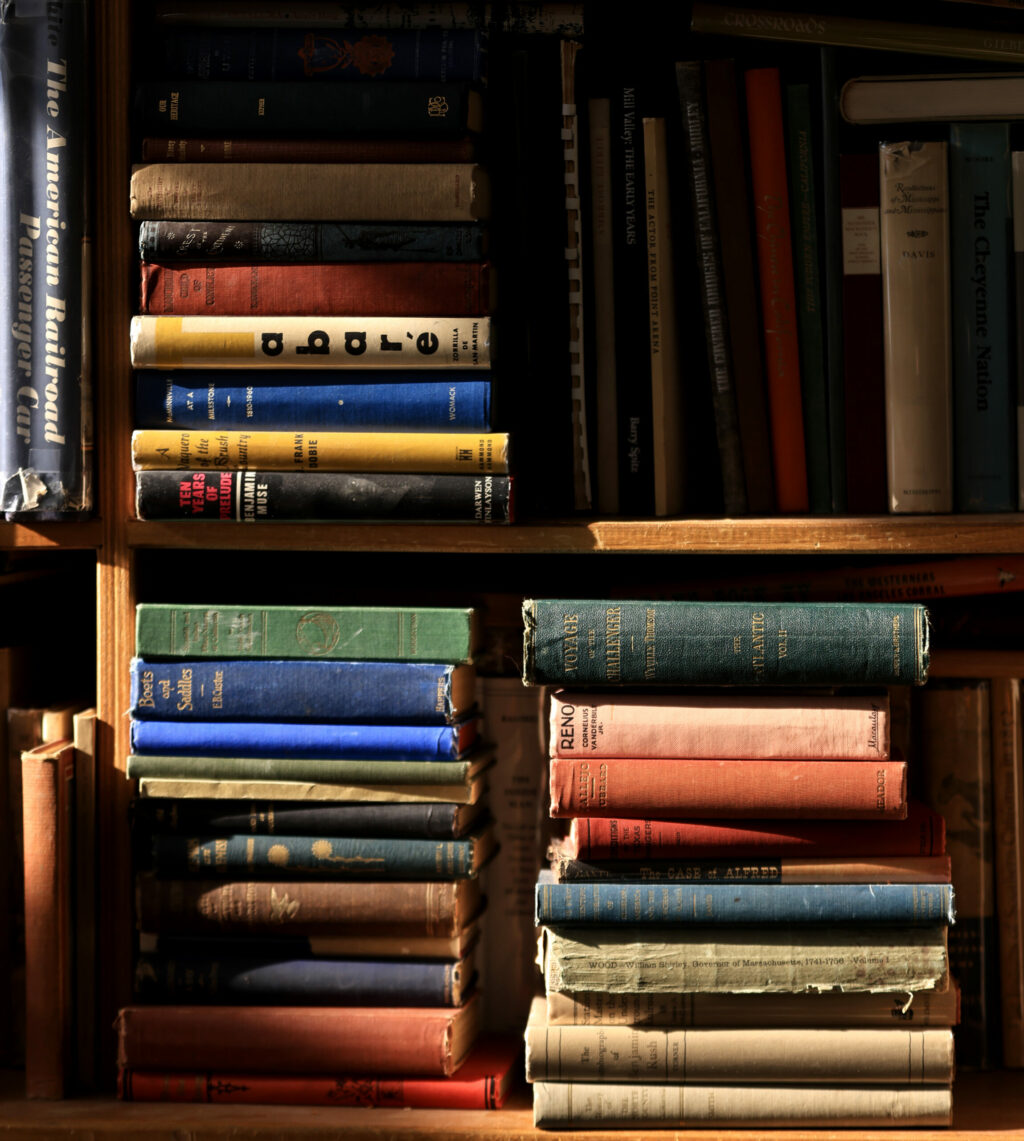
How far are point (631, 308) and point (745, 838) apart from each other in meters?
0.45

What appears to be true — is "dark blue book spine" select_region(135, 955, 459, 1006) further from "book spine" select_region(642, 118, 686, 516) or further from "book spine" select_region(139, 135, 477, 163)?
"book spine" select_region(139, 135, 477, 163)

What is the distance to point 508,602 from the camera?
1097 mm

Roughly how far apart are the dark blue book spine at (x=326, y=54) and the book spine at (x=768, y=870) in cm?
64

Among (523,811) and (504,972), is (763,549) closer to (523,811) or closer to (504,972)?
(523,811)

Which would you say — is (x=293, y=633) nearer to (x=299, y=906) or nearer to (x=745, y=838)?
(x=299, y=906)

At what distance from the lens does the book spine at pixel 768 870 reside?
3.13ft

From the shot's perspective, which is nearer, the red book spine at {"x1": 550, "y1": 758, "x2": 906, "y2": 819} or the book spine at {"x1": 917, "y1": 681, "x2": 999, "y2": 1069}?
the red book spine at {"x1": 550, "y1": 758, "x2": 906, "y2": 819}

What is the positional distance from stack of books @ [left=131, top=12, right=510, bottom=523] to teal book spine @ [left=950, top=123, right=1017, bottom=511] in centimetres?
38

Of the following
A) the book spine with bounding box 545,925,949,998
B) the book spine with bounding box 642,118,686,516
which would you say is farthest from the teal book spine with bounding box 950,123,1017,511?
the book spine with bounding box 545,925,949,998

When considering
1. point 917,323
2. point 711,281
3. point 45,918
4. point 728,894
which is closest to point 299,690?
point 45,918

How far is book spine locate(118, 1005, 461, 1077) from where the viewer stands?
0.99 m

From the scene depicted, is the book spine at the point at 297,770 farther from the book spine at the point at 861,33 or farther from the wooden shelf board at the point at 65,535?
the book spine at the point at 861,33

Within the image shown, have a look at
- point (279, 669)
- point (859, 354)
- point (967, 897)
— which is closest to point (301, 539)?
point (279, 669)

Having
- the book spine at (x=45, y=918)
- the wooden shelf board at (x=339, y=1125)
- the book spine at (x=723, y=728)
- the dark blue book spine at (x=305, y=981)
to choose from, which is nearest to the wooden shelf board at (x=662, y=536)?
the book spine at (x=723, y=728)
